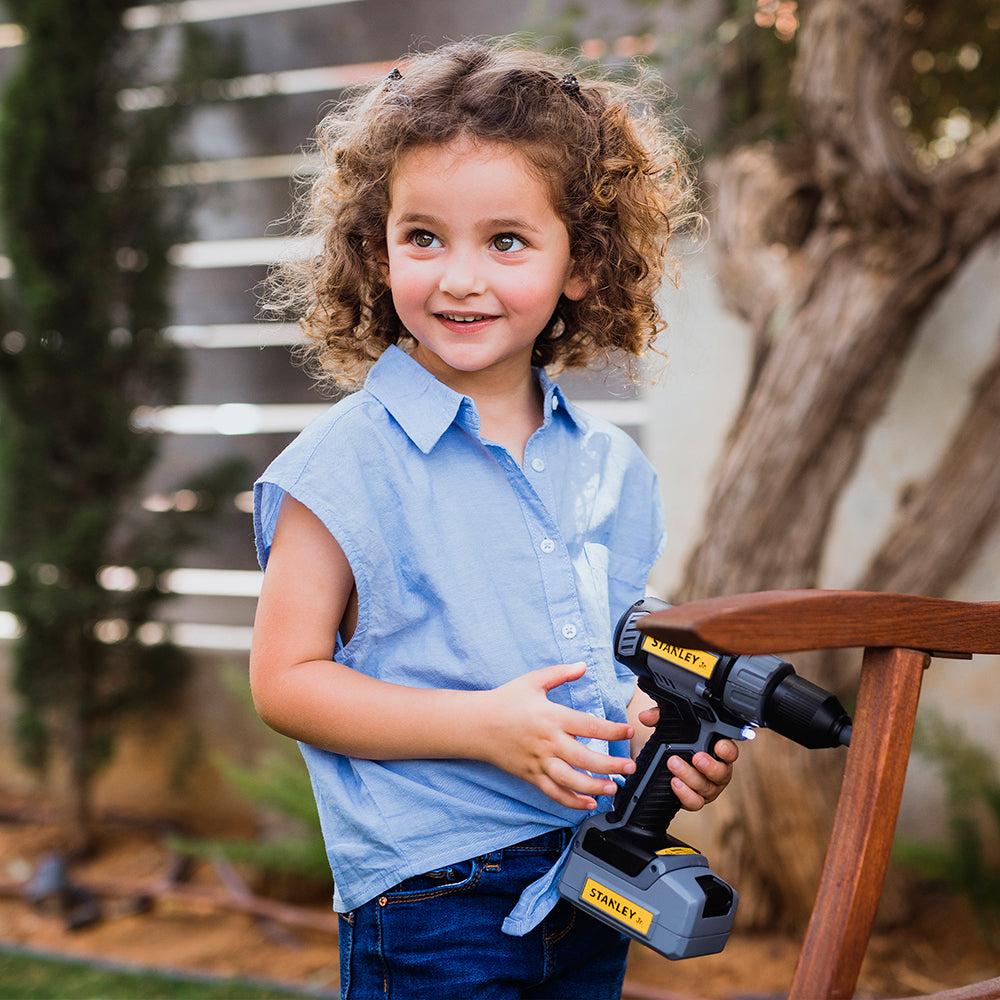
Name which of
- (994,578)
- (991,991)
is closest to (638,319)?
(991,991)

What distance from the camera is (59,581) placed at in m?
3.16

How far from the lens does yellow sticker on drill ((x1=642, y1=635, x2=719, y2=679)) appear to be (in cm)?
97

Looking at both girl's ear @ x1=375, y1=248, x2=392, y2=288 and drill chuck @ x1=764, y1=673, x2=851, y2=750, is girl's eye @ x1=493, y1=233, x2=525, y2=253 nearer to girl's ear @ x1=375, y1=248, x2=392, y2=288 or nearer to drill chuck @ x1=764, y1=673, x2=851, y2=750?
girl's ear @ x1=375, y1=248, x2=392, y2=288

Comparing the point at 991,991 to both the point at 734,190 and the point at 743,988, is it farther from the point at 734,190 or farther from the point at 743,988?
the point at 734,190

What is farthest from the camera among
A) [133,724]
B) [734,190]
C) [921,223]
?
[133,724]

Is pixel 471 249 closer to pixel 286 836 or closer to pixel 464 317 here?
pixel 464 317

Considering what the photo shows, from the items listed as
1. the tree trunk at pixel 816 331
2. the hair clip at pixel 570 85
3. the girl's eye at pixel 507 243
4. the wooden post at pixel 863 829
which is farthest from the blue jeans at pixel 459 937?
the tree trunk at pixel 816 331

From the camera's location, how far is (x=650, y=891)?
996mm

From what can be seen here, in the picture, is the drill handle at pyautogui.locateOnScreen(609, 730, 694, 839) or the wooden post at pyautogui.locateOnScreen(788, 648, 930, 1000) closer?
the wooden post at pyautogui.locateOnScreen(788, 648, 930, 1000)

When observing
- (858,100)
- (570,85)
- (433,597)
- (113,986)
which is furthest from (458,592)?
(113,986)

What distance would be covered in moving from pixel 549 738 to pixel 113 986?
83.1 inches

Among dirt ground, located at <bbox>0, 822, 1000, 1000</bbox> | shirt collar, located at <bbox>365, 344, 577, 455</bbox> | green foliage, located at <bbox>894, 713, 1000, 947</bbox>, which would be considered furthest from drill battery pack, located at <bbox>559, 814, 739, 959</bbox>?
green foliage, located at <bbox>894, 713, 1000, 947</bbox>

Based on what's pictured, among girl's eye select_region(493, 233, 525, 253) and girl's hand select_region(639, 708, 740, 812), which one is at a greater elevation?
girl's eye select_region(493, 233, 525, 253)

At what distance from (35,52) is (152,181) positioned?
1.53ft
